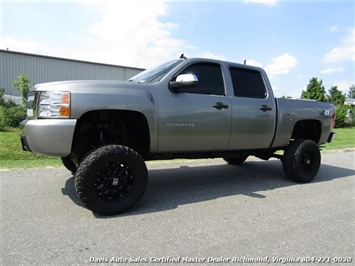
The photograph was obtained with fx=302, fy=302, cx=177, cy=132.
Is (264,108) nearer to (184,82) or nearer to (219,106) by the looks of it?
(219,106)

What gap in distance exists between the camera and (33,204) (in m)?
3.89

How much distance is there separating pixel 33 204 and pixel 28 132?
988 millimetres

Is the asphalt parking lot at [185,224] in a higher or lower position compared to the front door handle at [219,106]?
lower

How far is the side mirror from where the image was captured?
153 inches

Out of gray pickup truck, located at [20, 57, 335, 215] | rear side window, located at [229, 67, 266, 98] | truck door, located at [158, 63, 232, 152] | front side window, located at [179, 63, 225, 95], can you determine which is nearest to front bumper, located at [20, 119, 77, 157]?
gray pickup truck, located at [20, 57, 335, 215]

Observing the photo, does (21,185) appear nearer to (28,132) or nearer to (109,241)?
(28,132)

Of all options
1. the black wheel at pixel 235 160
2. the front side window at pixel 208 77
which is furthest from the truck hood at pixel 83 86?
the black wheel at pixel 235 160

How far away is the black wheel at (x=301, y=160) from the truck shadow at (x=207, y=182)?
0.20 metres

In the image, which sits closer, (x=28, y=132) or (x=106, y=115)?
(x=28, y=132)

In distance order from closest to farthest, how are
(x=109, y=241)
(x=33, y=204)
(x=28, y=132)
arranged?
1. (x=109, y=241)
2. (x=28, y=132)
3. (x=33, y=204)

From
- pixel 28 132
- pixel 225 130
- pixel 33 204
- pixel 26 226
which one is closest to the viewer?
pixel 26 226

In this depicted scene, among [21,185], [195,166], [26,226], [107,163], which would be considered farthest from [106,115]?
[195,166]

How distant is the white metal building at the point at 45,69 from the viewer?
71.3ft

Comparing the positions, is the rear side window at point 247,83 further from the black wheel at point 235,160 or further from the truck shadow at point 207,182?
the black wheel at point 235,160
